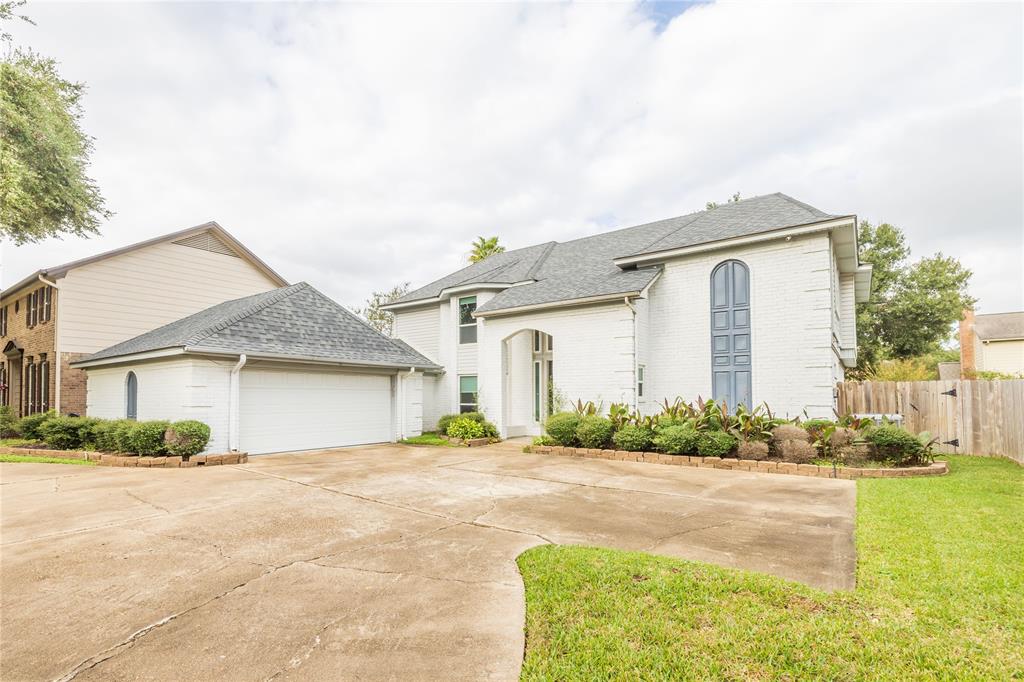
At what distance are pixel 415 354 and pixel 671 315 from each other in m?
8.28

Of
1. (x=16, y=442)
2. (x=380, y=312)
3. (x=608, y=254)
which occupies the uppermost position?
(x=380, y=312)

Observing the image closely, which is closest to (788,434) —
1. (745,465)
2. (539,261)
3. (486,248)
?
(745,465)

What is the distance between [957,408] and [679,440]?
681 cm

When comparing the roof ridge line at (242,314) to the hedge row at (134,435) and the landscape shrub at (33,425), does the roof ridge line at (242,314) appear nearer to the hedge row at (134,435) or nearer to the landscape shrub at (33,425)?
the hedge row at (134,435)

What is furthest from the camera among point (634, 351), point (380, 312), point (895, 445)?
point (380, 312)

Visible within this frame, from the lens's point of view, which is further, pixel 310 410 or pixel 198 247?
pixel 198 247

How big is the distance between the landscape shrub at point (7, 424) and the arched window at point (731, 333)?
2127cm

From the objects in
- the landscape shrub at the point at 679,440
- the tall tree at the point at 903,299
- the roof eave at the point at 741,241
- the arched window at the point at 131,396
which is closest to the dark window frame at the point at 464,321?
the roof eave at the point at 741,241

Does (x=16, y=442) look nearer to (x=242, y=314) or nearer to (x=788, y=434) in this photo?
(x=242, y=314)

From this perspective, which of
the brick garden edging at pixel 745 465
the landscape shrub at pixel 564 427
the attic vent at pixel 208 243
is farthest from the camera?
the attic vent at pixel 208 243

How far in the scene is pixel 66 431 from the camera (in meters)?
12.6

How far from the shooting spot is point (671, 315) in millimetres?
13789

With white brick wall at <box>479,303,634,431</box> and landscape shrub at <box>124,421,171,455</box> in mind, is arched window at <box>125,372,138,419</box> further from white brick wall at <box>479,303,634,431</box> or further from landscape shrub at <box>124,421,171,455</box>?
white brick wall at <box>479,303,634,431</box>

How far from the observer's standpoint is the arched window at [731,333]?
41.4ft
